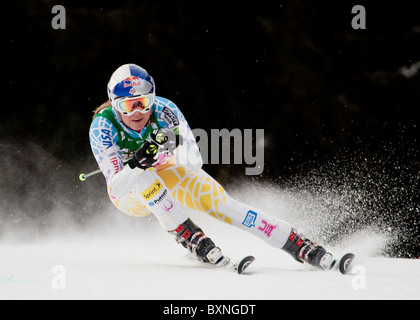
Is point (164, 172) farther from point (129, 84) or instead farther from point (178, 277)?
point (178, 277)

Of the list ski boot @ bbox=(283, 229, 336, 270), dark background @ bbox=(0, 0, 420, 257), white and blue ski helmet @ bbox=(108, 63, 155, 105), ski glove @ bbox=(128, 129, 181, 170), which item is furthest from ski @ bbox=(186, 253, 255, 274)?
dark background @ bbox=(0, 0, 420, 257)

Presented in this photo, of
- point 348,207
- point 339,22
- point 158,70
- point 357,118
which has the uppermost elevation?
point 339,22

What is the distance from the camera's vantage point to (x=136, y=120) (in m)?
3.48

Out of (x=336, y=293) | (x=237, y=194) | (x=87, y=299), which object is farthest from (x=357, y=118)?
(x=87, y=299)

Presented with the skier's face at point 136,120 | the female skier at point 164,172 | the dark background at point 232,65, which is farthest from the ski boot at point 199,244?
the dark background at point 232,65

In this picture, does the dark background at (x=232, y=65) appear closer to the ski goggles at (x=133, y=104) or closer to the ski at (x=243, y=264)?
the ski goggles at (x=133, y=104)

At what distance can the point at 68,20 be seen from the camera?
253 inches

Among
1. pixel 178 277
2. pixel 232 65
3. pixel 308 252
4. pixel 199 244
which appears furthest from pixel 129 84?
pixel 232 65

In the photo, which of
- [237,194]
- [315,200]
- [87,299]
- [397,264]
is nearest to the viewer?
[87,299]

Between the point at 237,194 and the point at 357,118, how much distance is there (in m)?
1.42

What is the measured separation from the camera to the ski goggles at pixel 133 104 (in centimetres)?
338

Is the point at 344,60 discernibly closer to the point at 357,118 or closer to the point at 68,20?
the point at 357,118

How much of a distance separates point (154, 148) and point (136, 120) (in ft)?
1.16

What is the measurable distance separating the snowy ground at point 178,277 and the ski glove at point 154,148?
57cm
